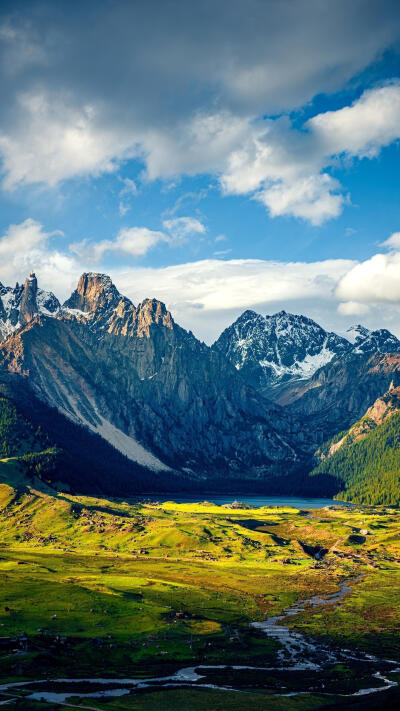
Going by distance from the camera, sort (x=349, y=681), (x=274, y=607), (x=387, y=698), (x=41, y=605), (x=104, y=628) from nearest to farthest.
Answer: (x=387, y=698) → (x=349, y=681) → (x=104, y=628) → (x=41, y=605) → (x=274, y=607)

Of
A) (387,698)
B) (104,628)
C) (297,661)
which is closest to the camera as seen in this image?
(387,698)

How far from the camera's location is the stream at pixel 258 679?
390ft

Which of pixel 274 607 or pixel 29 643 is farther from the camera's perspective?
pixel 274 607

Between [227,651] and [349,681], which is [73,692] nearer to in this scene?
[227,651]

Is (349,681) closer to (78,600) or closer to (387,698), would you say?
(387,698)

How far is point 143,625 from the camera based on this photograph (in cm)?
16725

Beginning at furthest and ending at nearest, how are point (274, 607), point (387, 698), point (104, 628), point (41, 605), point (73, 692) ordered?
point (274, 607) → point (41, 605) → point (104, 628) → point (73, 692) → point (387, 698)

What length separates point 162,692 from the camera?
4688 inches

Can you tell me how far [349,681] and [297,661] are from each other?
17094 millimetres

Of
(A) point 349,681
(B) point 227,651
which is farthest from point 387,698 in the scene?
(B) point 227,651

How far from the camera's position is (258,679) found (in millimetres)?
129500

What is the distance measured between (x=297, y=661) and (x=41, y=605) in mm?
76016

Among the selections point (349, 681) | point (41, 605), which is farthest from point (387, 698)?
point (41, 605)

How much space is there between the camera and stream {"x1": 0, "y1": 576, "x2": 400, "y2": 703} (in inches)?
4678
